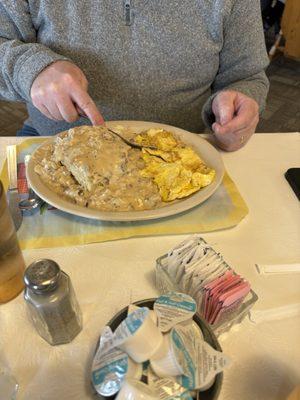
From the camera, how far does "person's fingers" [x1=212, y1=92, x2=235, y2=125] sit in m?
0.87

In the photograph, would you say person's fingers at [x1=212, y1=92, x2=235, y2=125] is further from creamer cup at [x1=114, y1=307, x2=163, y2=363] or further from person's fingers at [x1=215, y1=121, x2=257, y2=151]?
creamer cup at [x1=114, y1=307, x2=163, y2=363]

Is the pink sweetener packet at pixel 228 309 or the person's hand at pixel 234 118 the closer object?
the pink sweetener packet at pixel 228 309

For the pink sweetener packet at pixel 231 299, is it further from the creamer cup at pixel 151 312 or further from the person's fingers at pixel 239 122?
the person's fingers at pixel 239 122

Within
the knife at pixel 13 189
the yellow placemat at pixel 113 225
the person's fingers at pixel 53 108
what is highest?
the person's fingers at pixel 53 108

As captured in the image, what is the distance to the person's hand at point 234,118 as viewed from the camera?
33.9 inches

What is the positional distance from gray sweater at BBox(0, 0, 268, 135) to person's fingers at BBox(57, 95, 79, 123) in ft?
0.36

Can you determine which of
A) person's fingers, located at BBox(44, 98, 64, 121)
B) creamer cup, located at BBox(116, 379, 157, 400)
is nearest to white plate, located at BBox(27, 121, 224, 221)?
person's fingers, located at BBox(44, 98, 64, 121)

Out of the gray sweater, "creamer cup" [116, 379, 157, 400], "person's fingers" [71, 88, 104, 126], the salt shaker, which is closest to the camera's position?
"creamer cup" [116, 379, 157, 400]

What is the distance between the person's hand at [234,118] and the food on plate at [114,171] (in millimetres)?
98

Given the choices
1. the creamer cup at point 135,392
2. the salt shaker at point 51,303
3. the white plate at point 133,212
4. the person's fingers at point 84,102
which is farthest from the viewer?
the person's fingers at point 84,102

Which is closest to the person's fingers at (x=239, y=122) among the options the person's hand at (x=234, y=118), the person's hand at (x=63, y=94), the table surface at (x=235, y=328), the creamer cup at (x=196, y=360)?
the person's hand at (x=234, y=118)

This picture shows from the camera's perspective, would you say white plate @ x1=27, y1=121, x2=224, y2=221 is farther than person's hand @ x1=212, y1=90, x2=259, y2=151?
No

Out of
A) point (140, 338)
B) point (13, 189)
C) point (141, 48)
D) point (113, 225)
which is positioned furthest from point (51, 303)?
point (141, 48)

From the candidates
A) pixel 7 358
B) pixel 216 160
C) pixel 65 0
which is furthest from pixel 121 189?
pixel 65 0
